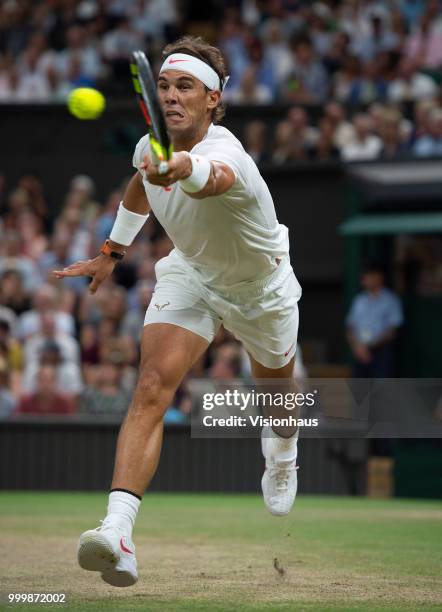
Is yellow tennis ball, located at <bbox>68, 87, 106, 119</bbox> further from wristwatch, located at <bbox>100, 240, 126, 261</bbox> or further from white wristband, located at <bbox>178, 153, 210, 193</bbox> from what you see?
white wristband, located at <bbox>178, 153, 210, 193</bbox>

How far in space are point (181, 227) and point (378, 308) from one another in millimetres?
7253

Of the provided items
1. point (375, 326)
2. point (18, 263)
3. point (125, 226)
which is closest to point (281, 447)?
point (125, 226)

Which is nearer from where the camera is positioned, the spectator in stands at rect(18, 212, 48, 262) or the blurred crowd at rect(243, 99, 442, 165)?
the blurred crowd at rect(243, 99, 442, 165)

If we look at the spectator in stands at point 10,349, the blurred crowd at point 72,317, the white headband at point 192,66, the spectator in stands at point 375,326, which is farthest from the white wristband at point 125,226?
the spectator in stands at point 375,326

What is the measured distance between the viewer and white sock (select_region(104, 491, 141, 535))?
517 centimetres

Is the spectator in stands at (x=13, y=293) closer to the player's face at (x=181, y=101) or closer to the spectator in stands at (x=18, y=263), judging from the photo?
the spectator in stands at (x=18, y=263)

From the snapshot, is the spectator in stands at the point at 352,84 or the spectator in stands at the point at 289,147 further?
the spectator in stands at the point at 352,84

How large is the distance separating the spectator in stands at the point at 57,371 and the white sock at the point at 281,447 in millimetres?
5921

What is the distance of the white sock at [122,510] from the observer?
5172 millimetres

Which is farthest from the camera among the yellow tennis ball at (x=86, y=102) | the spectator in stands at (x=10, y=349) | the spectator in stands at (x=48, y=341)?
the spectator in stands at (x=48, y=341)

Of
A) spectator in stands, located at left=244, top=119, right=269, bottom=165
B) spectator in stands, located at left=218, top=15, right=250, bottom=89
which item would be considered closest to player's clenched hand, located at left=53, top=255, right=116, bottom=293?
spectator in stands, located at left=244, top=119, right=269, bottom=165

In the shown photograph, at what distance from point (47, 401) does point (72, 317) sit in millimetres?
1712

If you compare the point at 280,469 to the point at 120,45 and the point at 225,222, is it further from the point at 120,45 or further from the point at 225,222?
the point at 120,45

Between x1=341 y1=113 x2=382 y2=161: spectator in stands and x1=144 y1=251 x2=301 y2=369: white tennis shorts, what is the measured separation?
779 centimetres
